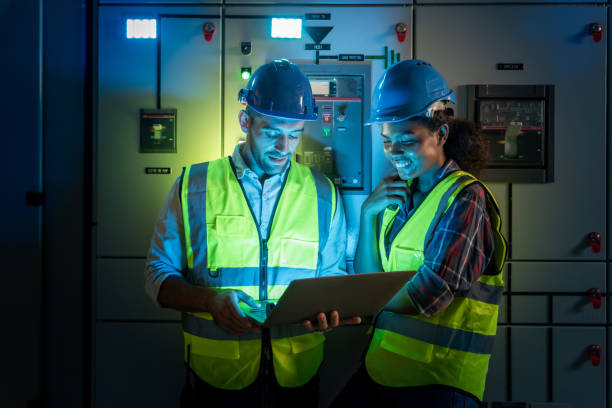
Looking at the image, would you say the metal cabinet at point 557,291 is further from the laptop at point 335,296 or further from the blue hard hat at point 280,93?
the blue hard hat at point 280,93

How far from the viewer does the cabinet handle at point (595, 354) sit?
7.41ft

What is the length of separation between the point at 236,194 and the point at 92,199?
1056 millimetres

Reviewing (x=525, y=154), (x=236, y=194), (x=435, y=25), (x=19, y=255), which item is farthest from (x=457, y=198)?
(x=19, y=255)

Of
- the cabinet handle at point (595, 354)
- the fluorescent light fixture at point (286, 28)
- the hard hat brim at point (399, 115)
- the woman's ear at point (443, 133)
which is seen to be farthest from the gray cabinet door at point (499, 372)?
the fluorescent light fixture at point (286, 28)

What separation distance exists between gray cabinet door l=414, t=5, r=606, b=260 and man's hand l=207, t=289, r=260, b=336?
156cm

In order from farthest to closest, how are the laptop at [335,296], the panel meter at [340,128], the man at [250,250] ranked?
the panel meter at [340,128] < the man at [250,250] < the laptop at [335,296]

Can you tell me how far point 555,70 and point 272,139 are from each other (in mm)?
1626

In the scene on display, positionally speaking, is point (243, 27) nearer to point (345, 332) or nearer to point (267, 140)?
point (267, 140)

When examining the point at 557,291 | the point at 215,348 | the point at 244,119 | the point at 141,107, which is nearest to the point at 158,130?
the point at 141,107

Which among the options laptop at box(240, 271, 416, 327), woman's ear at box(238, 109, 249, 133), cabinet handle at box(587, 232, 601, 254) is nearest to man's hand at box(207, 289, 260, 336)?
laptop at box(240, 271, 416, 327)

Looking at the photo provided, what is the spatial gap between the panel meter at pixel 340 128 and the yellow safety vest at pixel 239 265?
55cm

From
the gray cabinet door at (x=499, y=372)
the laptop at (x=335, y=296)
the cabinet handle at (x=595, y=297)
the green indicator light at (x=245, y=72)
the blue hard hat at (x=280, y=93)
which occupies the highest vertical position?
the green indicator light at (x=245, y=72)

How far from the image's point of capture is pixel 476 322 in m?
1.51

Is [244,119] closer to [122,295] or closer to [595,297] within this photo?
[122,295]
